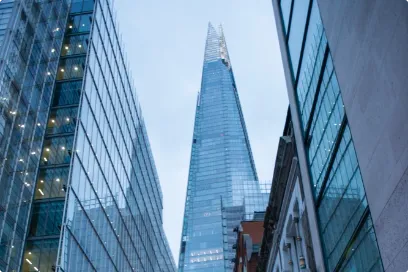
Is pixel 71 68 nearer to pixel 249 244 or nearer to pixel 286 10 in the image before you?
pixel 249 244

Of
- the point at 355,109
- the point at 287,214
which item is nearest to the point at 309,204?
the point at 287,214

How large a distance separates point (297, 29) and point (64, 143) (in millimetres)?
27618

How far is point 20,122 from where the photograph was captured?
45031 millimetres

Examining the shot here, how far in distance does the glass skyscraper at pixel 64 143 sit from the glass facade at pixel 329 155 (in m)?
24.3

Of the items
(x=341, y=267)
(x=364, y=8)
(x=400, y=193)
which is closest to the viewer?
(x=400, y=193)

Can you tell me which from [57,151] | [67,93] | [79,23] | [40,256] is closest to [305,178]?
[40,256]

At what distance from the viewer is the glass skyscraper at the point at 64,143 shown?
4203 cm

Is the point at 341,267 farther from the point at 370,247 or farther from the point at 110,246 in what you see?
the point at 110,246

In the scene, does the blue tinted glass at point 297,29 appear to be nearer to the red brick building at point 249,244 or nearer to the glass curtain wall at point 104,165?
the glass curtain wall at point 104,165

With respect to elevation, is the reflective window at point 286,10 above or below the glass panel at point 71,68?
below

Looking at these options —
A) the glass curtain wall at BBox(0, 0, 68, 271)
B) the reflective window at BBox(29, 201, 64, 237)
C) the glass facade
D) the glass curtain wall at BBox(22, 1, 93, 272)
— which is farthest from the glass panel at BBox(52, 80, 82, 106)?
the glass facade

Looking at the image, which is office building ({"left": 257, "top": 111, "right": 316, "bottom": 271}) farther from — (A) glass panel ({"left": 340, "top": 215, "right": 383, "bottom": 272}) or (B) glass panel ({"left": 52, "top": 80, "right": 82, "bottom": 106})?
(B) glass panel ({"left": 52, "top": 80, "right": 82, "bottom": 106})

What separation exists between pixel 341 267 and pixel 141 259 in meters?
52.8

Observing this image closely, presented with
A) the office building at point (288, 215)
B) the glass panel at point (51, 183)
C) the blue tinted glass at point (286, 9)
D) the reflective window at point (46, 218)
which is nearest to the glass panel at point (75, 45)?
the glass panel at point (51, 183)
